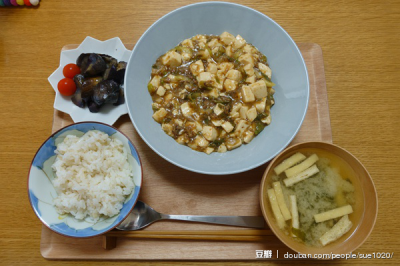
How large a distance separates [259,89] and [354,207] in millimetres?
1062

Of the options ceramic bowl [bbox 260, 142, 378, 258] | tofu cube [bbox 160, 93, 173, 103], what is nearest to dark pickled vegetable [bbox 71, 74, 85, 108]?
tofu cube [bbox 160, 93, 173, 103]

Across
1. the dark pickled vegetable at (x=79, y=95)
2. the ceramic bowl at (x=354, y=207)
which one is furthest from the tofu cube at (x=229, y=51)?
the dark pickled vegetable at (x=79, y=95)

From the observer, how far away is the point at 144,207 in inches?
85.9

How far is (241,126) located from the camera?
2207mm

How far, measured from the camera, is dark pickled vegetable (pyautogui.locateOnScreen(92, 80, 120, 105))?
2234 millimetres

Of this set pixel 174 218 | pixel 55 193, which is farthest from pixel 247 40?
→ pixel 55 193

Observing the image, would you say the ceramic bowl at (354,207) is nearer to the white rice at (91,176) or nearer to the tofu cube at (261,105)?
the tofu cube at (261,105)

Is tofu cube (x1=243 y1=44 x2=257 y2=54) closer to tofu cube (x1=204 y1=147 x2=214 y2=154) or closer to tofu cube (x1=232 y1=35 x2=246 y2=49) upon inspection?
tofu cube (x1=232 y1=35 x2=246 y2=49)

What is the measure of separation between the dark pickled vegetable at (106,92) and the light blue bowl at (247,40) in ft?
0.50

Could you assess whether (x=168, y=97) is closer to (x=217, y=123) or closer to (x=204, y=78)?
(x=204, y=78)

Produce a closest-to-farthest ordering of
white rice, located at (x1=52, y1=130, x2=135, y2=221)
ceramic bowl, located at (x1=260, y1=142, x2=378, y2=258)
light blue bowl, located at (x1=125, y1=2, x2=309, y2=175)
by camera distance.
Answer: ceramic bowl, located at (x1=260, y1=142, x2=378, y2=258) < white rice, located at (x1=52, y1=130, x2=135, y2=221) < light blue bowl, located at (x1=125, y1=2, x2=309, y2=175)

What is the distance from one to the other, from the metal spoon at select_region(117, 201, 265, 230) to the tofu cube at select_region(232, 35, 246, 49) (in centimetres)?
135

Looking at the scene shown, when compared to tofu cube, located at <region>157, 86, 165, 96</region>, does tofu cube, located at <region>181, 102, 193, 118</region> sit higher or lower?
lower

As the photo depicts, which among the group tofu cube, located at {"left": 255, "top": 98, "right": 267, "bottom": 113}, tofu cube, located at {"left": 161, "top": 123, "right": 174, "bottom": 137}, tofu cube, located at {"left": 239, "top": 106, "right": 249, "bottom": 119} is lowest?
tofu cube, located at {"left": 161, "top": 123, "right": 174, "bottom": 137}
